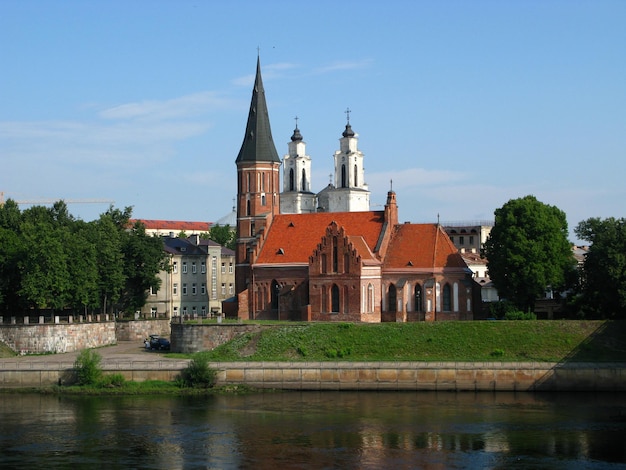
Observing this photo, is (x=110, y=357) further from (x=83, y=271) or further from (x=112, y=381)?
(x=83, y=271)

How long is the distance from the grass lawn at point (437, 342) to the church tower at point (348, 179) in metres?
53.7

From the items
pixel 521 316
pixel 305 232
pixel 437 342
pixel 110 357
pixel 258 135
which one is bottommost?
pixel 110 357

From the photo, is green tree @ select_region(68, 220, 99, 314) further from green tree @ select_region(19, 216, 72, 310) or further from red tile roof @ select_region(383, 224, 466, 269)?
red tile roof @ select_region(383, 224, 466, 269)

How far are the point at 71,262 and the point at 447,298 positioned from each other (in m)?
32.8

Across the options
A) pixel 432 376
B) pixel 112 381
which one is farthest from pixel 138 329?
pixel 432 376

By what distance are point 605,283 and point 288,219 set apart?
1239 inches

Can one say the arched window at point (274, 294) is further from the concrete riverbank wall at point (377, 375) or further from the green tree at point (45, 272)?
the concrete riverbank wall at point (377, 375)

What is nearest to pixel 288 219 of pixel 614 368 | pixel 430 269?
pixel 430 269

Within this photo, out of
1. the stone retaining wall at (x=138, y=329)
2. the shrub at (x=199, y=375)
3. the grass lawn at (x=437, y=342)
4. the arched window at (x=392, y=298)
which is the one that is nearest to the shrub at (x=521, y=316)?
the grass lawn at (x=437, y=342)

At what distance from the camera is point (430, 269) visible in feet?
296

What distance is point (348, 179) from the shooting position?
13625 centimetres

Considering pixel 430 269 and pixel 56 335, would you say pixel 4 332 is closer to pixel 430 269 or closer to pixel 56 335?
pixel 56 335

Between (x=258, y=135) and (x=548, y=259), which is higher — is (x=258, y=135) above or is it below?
above

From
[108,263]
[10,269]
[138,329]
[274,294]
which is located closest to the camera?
[10,269]
